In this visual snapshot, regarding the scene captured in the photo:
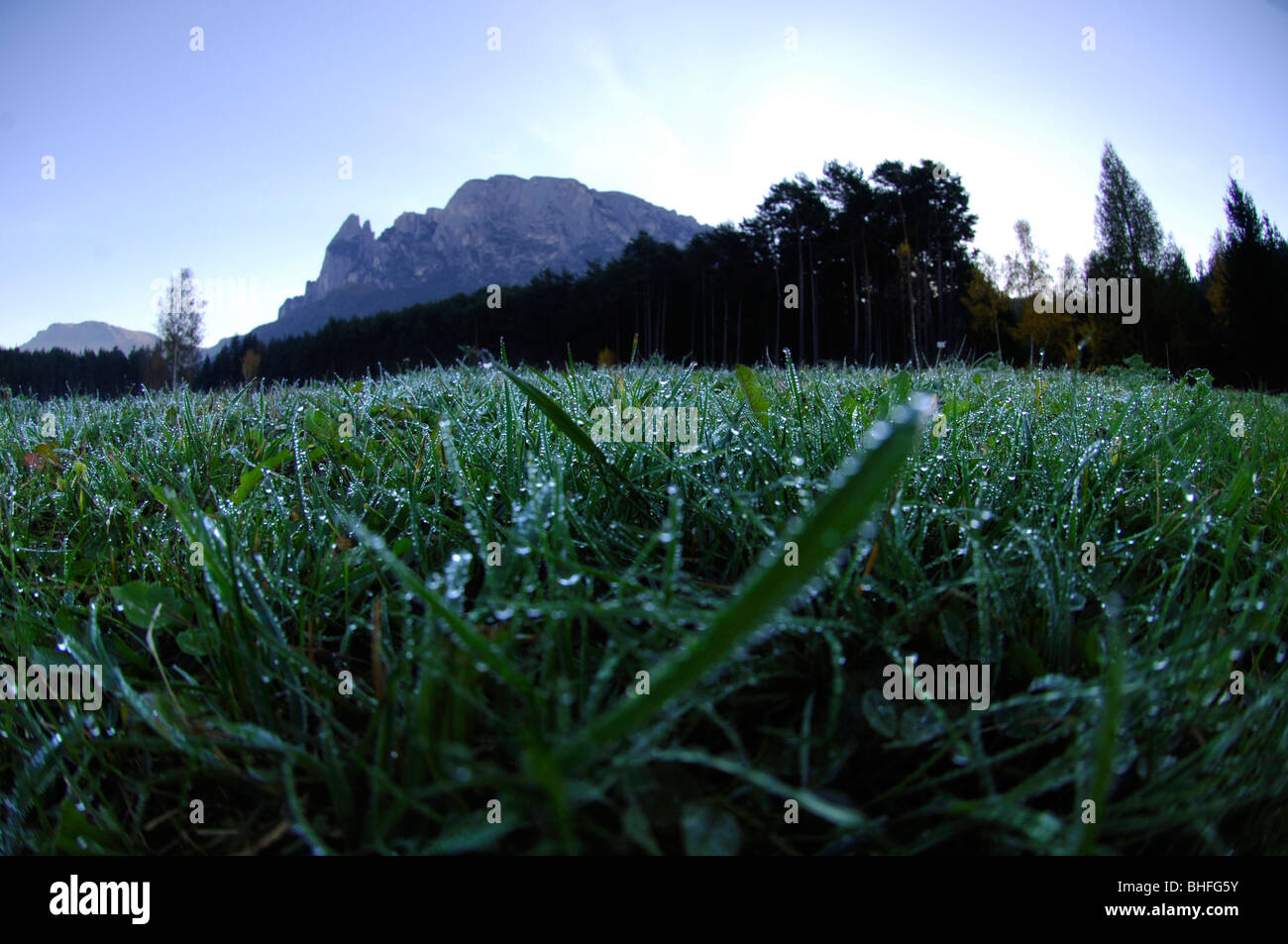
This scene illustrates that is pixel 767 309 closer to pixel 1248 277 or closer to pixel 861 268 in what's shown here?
pixel 861 268

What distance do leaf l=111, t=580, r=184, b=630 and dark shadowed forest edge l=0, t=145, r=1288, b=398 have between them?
27406 mm

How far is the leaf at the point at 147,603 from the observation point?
974mm

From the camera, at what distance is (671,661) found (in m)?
0.52

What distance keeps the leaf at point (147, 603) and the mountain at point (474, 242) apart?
15391 centimetres

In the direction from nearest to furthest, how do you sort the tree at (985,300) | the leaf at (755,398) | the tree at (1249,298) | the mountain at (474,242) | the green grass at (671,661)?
the green grass at (671,661), the leaf at (755,398), the tree at (1249,298), the tree at (985,300), the mountain at (474,242)

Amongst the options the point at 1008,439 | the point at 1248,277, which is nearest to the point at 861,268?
the point at 1248,277

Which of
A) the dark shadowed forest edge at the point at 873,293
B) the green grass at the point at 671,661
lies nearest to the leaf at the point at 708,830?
the green grass at the point at 671,661

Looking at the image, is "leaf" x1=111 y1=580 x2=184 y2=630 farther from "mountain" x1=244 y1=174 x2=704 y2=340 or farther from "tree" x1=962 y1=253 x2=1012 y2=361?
"mountain" x1=244 y1=174 x2=704 y2=340

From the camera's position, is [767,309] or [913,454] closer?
[913,454]

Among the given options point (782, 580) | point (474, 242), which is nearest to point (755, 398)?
point (782, 580)

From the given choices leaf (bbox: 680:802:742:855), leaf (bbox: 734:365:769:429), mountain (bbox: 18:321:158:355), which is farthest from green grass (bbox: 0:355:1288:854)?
mountain (bbox: 18:321:158:355)

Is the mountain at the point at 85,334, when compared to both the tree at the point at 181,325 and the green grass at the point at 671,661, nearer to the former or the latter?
the tree at the point at 181,325
